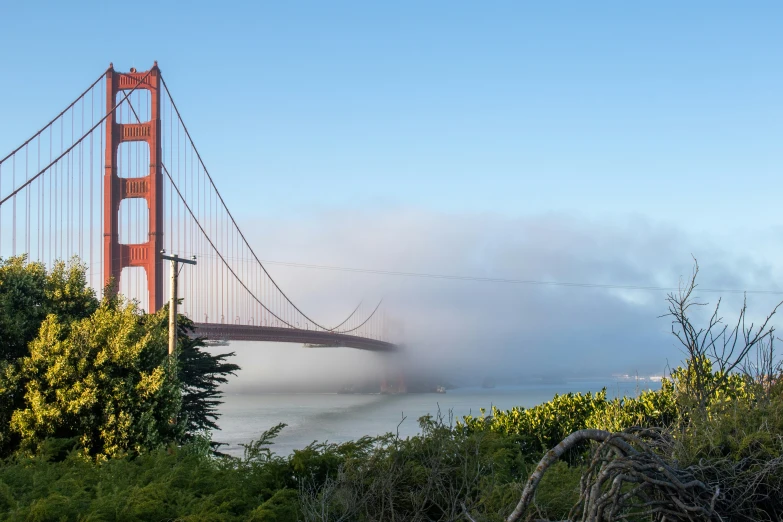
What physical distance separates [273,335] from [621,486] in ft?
113

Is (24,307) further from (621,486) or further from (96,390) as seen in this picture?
(621,486)

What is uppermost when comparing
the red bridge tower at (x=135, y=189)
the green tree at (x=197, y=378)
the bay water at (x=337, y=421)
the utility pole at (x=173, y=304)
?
the red bridge tower at (x=135, y=189)

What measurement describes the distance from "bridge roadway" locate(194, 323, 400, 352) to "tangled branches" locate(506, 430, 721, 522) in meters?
25.2

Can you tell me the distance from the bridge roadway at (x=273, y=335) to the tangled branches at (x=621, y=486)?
25.2 metres

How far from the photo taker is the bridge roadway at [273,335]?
32656 mm

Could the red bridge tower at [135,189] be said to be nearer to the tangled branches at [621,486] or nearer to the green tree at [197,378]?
the green tree at [197,378]

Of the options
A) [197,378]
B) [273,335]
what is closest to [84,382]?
[197,378]

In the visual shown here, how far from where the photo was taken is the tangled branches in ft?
10.4

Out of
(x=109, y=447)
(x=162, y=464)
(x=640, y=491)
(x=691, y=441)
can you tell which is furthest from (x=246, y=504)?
(x=109, y=447)

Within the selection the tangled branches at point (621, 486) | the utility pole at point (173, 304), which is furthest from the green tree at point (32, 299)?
the tangled branches at point (621, 486)

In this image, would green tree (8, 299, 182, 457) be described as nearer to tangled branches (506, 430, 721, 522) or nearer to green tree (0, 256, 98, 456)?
green tree (0, 256, 98, 456)

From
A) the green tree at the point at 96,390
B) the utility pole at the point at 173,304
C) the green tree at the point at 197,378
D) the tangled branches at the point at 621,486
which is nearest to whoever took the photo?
the tangled branches at the point at 621,486

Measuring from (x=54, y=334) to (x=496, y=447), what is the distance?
13.1 meters

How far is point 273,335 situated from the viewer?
3709 centimetres
